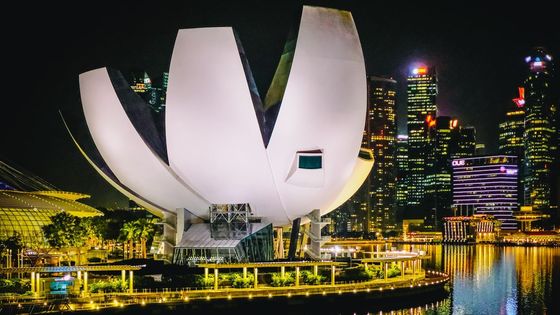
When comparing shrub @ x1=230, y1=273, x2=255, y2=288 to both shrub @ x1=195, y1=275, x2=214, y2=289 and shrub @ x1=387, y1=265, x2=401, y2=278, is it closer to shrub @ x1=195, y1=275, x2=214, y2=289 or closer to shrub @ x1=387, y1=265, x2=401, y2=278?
shrub @ x1=195, y1=275, x2=214, y2=289

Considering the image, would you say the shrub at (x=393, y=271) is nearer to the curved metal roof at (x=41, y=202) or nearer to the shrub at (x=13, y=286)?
the shrub at (x=13, y=286)

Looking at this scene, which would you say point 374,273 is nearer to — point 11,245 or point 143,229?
point 143,229

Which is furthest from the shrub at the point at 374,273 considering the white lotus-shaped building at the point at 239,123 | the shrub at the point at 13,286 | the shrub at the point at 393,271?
the shrub at the point at 13,286

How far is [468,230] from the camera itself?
18062cm

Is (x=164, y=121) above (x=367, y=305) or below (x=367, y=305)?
above

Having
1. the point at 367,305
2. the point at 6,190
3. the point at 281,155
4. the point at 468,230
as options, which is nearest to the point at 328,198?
the point at 281,155

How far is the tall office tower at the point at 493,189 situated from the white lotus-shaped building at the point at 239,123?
156 metres

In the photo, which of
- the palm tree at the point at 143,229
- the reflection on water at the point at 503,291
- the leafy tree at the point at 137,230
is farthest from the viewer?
the palm tree at the point at 143,229

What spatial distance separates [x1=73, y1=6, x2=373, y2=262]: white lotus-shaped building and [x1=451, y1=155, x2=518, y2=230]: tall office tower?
510 feet

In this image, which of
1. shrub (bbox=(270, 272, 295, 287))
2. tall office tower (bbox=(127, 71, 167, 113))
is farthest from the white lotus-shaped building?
tall office tower (bbox=(127, 71, 167, 113))

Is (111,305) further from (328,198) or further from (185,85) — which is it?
(328,198)

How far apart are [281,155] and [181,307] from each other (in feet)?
38.2

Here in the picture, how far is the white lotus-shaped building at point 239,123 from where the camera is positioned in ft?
129

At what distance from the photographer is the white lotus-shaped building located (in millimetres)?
39312
